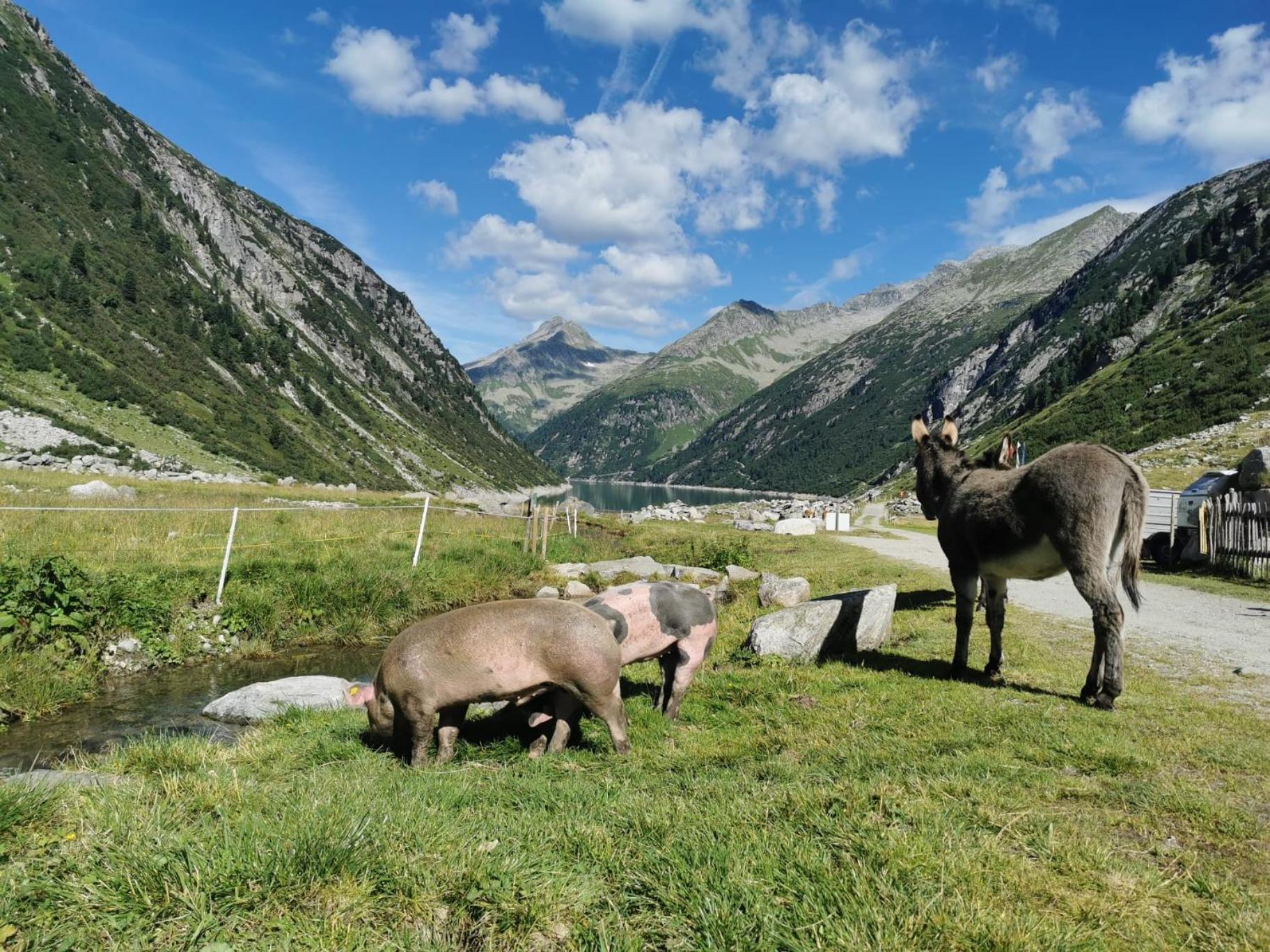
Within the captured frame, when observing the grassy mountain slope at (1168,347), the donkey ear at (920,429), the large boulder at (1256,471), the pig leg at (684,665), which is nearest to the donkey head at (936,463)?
the donkey ear at (920,429)

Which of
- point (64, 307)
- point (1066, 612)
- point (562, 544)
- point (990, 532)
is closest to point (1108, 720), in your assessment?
point (990, 532)

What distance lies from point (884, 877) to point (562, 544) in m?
25.6

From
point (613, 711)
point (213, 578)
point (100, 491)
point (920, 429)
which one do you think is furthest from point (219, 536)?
point (920, 429)

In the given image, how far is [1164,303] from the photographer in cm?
14225

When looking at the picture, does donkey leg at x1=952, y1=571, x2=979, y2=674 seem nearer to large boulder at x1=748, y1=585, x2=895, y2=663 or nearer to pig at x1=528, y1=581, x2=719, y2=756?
large boulder at x1=748, y1=585, x2=895, y2=663

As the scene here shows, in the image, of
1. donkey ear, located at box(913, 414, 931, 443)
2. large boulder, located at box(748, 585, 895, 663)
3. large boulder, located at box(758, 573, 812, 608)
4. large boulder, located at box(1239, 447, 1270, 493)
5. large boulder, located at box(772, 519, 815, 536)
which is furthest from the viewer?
large boulder, located at box(772, 519, 815, 536)

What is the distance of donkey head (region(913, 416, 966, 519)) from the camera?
10.6 m

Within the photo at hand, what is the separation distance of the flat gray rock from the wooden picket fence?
78.6ft

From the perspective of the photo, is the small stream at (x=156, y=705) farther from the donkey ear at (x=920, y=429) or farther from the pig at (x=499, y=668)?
the donkey ear at (x=920, y=429)

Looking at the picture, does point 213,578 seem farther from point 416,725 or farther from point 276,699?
point 416,725

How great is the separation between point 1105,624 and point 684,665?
5250 millimetres

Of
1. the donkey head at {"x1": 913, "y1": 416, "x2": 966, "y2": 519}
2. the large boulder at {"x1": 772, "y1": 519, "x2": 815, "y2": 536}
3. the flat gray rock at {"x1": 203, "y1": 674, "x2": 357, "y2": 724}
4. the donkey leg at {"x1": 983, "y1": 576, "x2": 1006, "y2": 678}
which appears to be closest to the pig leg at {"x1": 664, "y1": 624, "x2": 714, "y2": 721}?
the donkey leg at {"x1": 983, "y1": 576, "x2": 1006, "y2": 678}

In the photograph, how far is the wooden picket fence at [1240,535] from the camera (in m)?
18.2

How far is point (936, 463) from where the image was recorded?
1096 centimetres
